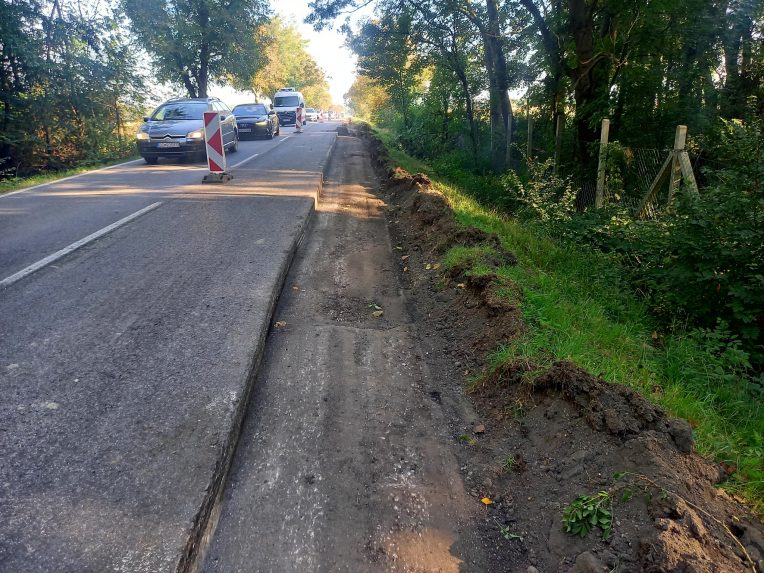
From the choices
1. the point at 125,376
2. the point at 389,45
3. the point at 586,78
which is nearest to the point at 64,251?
the point at 125,376

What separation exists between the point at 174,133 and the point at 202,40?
17.3 m

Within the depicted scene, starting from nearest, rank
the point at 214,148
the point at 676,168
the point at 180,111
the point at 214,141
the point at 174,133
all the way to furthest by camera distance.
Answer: the point at 676,168
the point at 214,141
the point at 214,148
the point at 174,133
the point at 180,111

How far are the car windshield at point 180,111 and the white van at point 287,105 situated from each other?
20.2 metres

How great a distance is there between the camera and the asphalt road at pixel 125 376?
2.22 meters

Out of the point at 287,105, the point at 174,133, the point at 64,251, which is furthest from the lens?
the point at 287,105

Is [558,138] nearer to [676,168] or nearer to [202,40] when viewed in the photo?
[676,168]

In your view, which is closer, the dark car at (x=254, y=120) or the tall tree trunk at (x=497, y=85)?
the tall tree trunk at (x=497, y=85)

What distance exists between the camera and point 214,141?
34.0 ft

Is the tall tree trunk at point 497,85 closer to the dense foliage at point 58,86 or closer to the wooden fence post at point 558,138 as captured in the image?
the wooden fence post at point 558,138

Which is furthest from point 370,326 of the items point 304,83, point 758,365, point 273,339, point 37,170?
point 304,83

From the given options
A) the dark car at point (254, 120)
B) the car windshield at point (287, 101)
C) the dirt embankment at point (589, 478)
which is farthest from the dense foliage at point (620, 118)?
the car windshield at point (287, 101)

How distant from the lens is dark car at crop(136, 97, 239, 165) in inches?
548

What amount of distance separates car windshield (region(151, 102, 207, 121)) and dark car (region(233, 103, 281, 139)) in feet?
29.3

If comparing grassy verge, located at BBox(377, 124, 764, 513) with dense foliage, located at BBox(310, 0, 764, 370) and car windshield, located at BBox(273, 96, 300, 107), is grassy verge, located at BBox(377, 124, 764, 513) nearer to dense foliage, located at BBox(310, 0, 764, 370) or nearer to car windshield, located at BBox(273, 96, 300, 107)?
dense foliage, located at BBox(310, 0, 764, 370)
